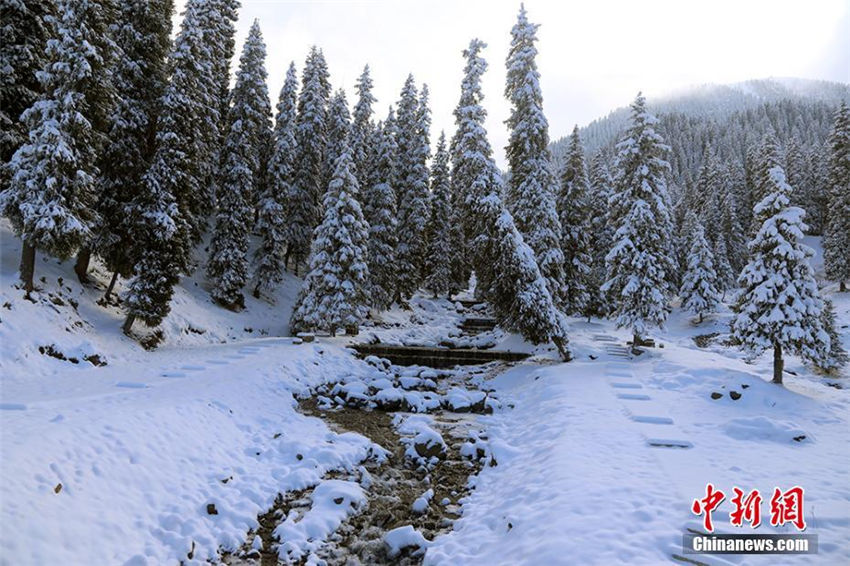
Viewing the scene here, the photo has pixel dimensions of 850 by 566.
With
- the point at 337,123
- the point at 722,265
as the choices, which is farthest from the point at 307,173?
the point at 722,265

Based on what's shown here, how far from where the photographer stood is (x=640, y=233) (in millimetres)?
25156

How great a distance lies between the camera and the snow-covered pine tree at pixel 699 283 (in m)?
43.7

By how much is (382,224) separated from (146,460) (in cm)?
2891

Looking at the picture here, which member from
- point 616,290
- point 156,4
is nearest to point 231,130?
point 156,4

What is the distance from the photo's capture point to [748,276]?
17.6 metres

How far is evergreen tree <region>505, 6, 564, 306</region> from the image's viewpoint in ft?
91.2

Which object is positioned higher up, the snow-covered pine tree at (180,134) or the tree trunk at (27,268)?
the snow-covered pine tree at (180,134)

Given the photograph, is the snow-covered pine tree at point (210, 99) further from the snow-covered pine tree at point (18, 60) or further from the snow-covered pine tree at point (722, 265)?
the snow-covered pine tree at point (722, 265)

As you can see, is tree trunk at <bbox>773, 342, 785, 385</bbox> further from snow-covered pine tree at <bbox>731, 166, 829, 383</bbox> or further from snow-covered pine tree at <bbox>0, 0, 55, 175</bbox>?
snow-covered pine tree at <bbox>0, 0, 55, 175</bbox>

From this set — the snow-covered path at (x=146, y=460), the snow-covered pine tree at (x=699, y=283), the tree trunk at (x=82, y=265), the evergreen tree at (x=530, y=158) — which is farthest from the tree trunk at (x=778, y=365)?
the tree trunk at (x=82, y=265)

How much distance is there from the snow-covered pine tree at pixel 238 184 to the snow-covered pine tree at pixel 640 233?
79.9 ft

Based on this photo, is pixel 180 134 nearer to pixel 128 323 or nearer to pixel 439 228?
pixel 128 323

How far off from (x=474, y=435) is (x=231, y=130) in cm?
2968

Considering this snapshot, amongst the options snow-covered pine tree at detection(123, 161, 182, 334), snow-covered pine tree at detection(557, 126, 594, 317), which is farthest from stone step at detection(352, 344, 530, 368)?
snow-covered pine tree at detection(557, 126, 594, 317)
